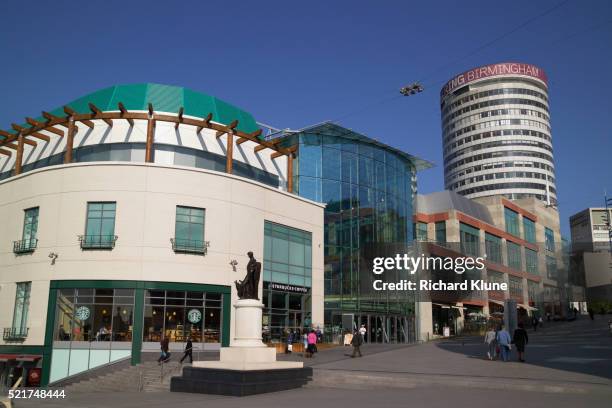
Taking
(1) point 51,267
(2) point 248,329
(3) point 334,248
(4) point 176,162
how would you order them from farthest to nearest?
(3) point 334,248, (4) point 176,162, (1) point 51,267, (2) point 248,329

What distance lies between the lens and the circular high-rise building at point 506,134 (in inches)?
5610

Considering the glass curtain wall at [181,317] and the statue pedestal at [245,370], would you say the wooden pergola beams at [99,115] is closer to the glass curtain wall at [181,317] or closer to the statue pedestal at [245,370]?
the glass curtain wall at [181,317]

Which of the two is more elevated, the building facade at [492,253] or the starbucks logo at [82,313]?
the building facade at [492,253]

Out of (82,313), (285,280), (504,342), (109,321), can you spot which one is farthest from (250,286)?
(285,280)

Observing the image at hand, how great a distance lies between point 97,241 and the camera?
30.5 meters

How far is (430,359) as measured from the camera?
28188mm

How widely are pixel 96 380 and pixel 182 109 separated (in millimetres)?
16376

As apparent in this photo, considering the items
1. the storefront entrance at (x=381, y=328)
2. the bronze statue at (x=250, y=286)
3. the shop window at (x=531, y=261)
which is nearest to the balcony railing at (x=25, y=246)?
the bronze statue at (x=250, y=286)

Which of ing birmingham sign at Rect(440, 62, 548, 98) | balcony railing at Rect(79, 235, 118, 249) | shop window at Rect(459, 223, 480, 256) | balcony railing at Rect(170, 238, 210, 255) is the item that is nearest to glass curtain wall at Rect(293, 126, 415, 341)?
balcony railing at Rect(170, 238, 210, 255)

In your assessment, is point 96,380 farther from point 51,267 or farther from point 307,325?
point 307,325

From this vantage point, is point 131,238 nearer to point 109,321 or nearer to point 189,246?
point 189,246

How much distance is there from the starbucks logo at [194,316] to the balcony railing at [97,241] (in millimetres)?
5524

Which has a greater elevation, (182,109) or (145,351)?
(182,109)

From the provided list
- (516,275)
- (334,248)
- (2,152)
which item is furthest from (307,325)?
(516,275)
